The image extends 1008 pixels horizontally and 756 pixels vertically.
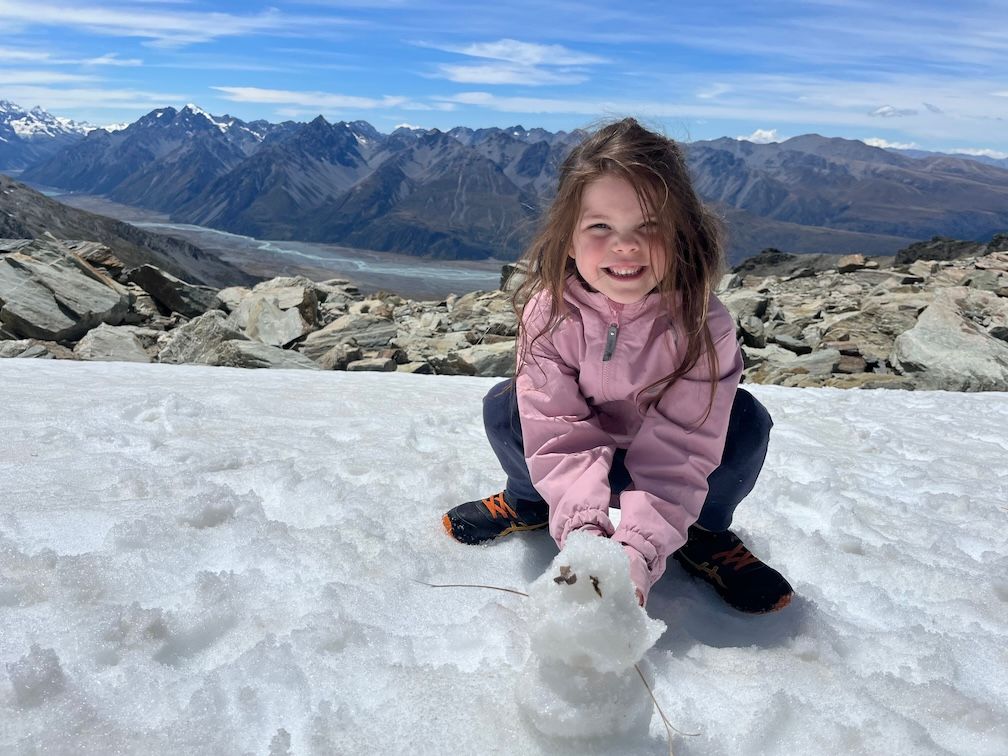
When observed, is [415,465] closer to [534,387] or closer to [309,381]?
[534,387]

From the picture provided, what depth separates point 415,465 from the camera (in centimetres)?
374

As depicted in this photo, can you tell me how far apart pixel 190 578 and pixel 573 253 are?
69.1 inches

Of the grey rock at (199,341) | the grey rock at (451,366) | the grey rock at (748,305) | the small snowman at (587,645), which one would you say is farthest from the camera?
the grey rock at (748,305)

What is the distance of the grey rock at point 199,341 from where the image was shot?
10.0 meters

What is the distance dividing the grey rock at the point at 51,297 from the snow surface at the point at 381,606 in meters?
9.43

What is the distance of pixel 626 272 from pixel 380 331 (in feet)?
45.8

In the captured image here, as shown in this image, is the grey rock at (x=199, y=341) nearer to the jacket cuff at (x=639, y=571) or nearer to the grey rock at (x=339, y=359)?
the grey rock at (x=339, y=359)

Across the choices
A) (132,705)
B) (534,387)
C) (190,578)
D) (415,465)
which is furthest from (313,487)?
(132,705)

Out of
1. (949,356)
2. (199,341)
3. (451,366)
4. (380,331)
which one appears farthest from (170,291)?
(949,356)

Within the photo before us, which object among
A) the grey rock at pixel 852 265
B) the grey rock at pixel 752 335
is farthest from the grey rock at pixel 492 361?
the grey rock at pixel 852 265

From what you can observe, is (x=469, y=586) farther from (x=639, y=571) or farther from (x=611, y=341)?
(x=611, y=341)

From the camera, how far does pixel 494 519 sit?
296cm

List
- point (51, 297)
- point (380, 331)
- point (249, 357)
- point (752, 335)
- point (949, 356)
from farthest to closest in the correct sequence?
1. point (380, 331)
2. point (752, 335)
3. point (51, 297)
4. point (949, 356)
5. point (249, 357)

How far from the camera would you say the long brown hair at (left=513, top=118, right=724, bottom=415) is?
2322 mm
